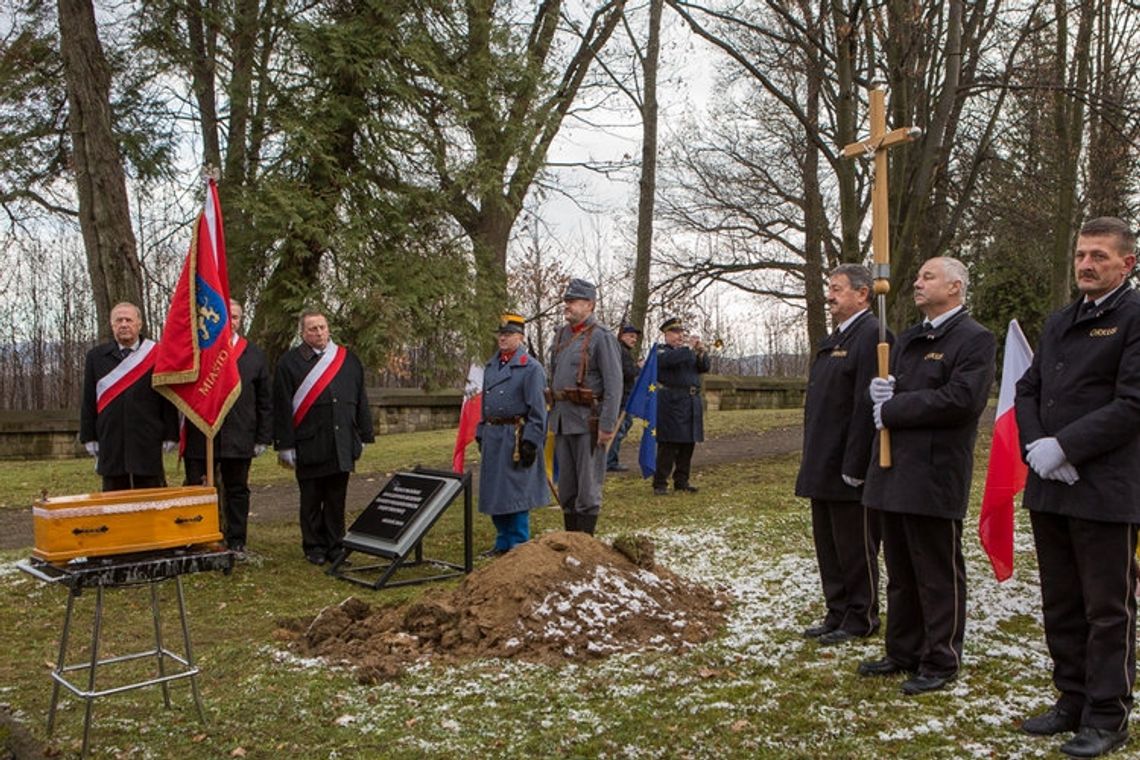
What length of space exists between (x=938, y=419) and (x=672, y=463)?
723 centimetres

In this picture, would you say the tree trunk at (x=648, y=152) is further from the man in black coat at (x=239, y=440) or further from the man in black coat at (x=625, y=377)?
the man in black coat at (x=239, y=440)

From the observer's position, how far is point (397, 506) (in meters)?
7.59

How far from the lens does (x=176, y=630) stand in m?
6.25

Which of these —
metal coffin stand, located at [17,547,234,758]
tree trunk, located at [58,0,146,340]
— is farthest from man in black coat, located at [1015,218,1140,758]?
tree trunk, located at [58,0,146,340]

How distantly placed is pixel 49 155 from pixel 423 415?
378 inches

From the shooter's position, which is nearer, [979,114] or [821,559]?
[821,559]

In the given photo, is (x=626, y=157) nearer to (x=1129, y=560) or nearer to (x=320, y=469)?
(x=320, y=469)

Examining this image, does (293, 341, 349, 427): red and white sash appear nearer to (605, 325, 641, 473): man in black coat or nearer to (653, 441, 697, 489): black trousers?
(653, 441, 697, 489): black trousers

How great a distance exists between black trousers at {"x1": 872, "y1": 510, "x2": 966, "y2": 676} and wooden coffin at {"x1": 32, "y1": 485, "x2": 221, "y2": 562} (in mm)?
3144

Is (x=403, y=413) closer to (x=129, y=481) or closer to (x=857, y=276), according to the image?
(x=129, y=481)

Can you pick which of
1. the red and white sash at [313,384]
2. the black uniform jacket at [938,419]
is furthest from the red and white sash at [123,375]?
the black uniform jacket at [938,419]

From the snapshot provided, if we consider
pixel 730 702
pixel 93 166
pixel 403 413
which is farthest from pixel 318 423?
pixel 403 413

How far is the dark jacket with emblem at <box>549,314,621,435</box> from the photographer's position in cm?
774

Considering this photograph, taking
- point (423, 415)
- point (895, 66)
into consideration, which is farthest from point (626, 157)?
point (895, 66)
